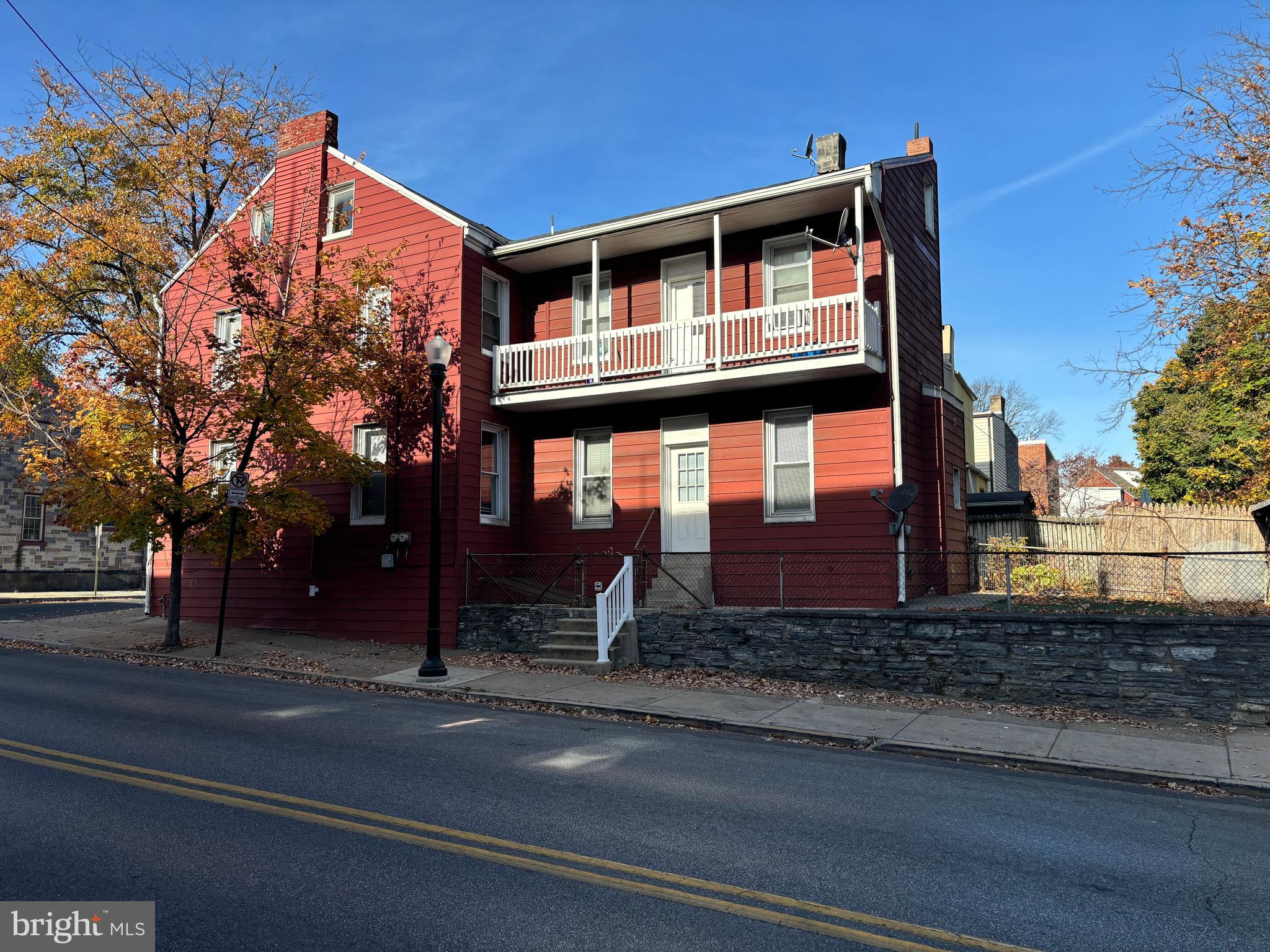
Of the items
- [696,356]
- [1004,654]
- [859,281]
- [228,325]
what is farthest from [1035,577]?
[228,325]

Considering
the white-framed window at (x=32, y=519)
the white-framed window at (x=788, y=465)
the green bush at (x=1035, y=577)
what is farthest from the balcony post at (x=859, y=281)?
the white-framed window at (x=32, y=519)

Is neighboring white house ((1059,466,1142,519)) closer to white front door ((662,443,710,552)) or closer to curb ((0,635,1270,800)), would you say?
white front door ((662,443,710,552))

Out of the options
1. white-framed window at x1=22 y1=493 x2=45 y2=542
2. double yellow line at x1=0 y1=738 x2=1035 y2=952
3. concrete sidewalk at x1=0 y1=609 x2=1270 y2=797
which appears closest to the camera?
double yellow line at x1=0 y1=738 x2=1035 y2=952

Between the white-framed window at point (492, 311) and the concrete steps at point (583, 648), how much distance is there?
6065 mm

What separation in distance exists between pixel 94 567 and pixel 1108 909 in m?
38.5

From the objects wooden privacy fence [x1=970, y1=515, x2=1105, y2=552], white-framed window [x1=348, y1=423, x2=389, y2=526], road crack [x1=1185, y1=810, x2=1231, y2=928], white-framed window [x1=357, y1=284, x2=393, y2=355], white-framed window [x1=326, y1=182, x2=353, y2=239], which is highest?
white-framed window [x1=326, y1=182, x2=353, y2=239]

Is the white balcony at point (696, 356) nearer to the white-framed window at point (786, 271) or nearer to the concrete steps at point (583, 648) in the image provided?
the white-framed window at point (786, 271)

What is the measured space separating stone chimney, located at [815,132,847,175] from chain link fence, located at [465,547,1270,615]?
25.2 feet

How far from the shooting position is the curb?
769cm

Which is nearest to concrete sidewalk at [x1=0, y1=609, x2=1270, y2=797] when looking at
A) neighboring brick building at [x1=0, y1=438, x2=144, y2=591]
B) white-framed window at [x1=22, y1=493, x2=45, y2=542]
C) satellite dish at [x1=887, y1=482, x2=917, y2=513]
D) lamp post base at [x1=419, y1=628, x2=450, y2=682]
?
lamp post base at [x1=419, y1=628, x2=450, y2=682]

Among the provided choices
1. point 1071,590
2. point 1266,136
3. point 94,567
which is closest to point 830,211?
point 1266,136

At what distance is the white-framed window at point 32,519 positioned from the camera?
32.0 meters

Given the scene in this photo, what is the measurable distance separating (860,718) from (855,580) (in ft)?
14.8

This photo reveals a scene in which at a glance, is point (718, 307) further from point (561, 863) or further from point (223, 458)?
point (561, 863)
